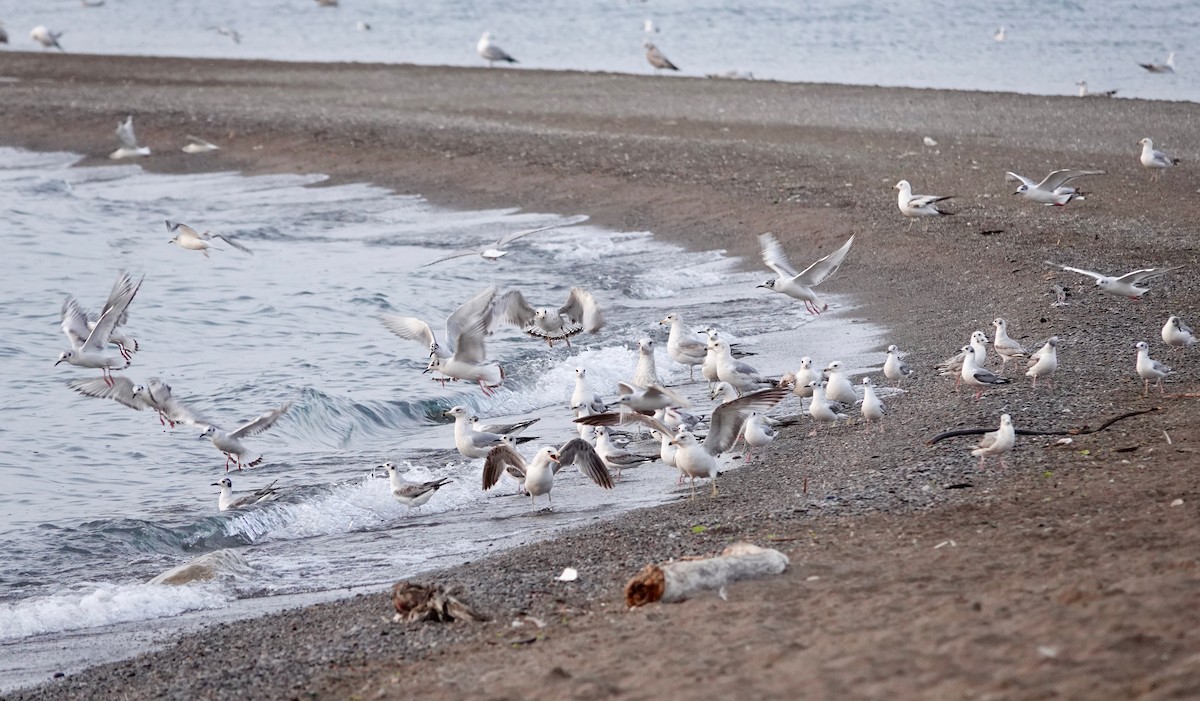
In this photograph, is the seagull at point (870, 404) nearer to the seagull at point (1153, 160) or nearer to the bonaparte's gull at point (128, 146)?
the seagull at point (1153, 160)

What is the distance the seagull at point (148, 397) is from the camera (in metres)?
11.7

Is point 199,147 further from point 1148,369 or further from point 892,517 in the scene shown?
point 892,517

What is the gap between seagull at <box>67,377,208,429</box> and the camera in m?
11.7

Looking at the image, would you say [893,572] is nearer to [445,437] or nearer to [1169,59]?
[445,437]

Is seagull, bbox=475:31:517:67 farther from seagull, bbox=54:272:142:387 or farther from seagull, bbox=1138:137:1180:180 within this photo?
seagull, bbox=54:272:142:387

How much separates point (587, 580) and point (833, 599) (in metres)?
1.59

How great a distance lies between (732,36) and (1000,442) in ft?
124

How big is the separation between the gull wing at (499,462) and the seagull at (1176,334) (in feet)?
17.8

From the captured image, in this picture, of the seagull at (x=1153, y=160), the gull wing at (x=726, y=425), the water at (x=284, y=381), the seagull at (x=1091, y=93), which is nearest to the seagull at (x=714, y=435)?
the gull wing at (x=726, y=425)

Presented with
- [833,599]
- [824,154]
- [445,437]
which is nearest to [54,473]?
[445,437]

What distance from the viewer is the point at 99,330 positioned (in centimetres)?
1326

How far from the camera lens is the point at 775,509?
8328 mm

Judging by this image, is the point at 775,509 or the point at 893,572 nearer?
the point at 893,572

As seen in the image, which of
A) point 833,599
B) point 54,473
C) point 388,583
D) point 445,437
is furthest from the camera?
point 445,437
